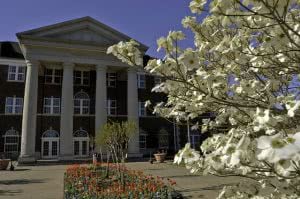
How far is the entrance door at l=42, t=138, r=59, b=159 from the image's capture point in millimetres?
35281

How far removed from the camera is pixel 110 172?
774 inches

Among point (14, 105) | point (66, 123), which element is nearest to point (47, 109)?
point (14, 105)

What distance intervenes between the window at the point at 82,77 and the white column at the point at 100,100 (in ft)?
15.4

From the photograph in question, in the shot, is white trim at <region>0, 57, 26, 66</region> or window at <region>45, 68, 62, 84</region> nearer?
white trim at <region>0, 57, 26, 66</region>

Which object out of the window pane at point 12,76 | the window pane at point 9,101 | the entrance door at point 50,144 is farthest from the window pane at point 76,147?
the window pane at point 12,76

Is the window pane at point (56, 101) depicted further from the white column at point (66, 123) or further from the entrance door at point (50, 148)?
the white column at point (66, 123)

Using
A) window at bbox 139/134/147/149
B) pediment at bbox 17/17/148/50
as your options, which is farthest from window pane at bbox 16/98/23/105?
window at bbox 139/134/147/149

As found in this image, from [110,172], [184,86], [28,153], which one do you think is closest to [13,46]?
[28,153]

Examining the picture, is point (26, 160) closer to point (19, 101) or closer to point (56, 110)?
point (56, 110)

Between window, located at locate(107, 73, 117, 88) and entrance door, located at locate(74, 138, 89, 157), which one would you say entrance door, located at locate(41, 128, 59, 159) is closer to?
entrance door, located at locate(74, 138, 89, 157)

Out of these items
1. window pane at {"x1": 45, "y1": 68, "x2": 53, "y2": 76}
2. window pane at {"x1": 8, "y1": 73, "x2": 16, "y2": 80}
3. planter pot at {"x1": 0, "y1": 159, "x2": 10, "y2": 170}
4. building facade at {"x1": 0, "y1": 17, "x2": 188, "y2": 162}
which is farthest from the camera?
window pane at {"x1": 45, "y1": 68, "x2": 53, "y2": 76}

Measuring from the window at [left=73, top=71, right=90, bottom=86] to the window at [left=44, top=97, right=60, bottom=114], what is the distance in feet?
10.9

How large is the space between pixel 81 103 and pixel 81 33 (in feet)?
27.1

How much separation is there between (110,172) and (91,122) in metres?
18.8
